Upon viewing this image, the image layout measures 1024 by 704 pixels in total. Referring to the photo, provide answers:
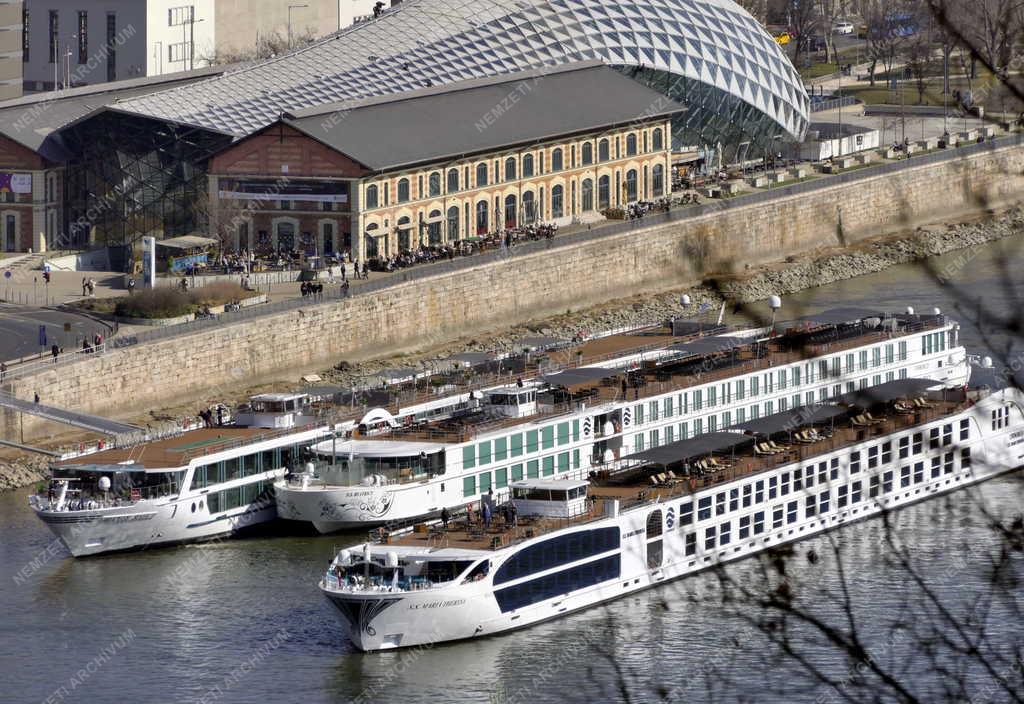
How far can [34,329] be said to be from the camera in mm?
63938

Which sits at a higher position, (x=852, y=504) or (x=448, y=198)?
(x=448, y=198)

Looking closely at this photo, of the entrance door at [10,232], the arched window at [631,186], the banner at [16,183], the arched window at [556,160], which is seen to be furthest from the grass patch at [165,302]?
the arched window at [631,186]

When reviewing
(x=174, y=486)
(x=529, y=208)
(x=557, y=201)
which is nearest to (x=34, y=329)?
(x=174, y=486)

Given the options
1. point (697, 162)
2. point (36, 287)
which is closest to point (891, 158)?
point (697, 162)

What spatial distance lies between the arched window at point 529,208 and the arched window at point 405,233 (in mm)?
6871

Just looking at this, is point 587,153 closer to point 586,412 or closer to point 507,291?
point 507,291

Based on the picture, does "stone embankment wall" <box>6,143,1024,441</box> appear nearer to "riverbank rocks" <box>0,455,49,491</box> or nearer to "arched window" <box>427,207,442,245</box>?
"riverbank rocks" <box>0,455,49,491</box>

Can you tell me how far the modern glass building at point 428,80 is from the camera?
80.1 meters

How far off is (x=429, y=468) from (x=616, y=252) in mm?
32929

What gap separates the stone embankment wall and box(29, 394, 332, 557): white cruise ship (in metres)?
7.10

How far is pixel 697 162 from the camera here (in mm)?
99062

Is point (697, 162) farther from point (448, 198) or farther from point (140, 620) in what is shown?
point (140, 620)

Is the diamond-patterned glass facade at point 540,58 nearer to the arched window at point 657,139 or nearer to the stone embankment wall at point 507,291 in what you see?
the arched window at point 657,139

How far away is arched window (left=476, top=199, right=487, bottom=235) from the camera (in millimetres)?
82500
